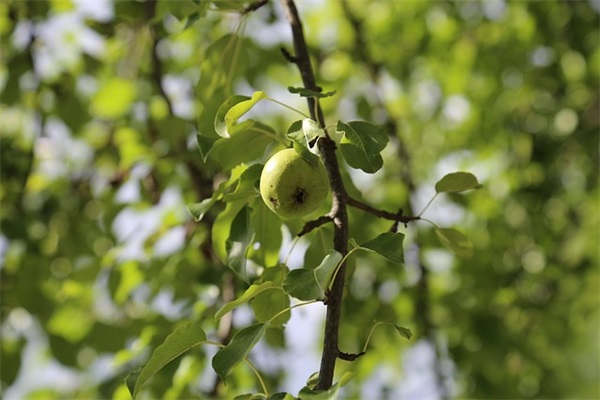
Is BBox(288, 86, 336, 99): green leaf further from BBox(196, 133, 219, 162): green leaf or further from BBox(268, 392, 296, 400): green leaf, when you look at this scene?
BBox(268, 392, 296, 400): green leaf

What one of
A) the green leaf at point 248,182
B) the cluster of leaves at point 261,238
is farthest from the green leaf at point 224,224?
the green leaf at point 248,182

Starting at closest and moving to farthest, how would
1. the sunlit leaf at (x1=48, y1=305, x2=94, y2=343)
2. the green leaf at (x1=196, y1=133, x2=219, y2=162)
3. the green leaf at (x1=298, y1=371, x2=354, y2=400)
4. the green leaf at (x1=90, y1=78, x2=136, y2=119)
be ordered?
the green leaf at (x1=298, y1=371, x2=354, y2=400) → the green leaf at (x1=196, y1=133, x2=219, y2=162) → the sunlit leaf at (x1=48, y1=305, x2=94, y2=343) → the green leaf at (x1=90, y1=78, x2=136, y2=119)

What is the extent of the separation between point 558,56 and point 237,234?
2355 mm

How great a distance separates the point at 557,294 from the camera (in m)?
3.08

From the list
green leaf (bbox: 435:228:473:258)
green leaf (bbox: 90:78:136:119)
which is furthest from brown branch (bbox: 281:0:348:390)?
green leaf (bbox: 90:78:136:119)

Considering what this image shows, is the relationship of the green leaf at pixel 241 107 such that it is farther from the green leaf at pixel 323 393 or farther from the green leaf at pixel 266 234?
the green leaf at pixel 323 393

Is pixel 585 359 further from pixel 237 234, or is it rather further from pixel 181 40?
pixel 237 234

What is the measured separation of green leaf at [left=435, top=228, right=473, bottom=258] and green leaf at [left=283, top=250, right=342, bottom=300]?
0.34m

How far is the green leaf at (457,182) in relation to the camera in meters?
1.13

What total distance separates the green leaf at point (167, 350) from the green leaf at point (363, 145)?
10.5 inches

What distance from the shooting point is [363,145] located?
0.97m

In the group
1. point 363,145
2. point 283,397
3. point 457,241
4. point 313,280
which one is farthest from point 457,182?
point 283,397

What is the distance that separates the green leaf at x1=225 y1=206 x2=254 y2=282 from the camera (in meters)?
1.05

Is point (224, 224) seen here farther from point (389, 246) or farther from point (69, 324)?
point (69, 324)
